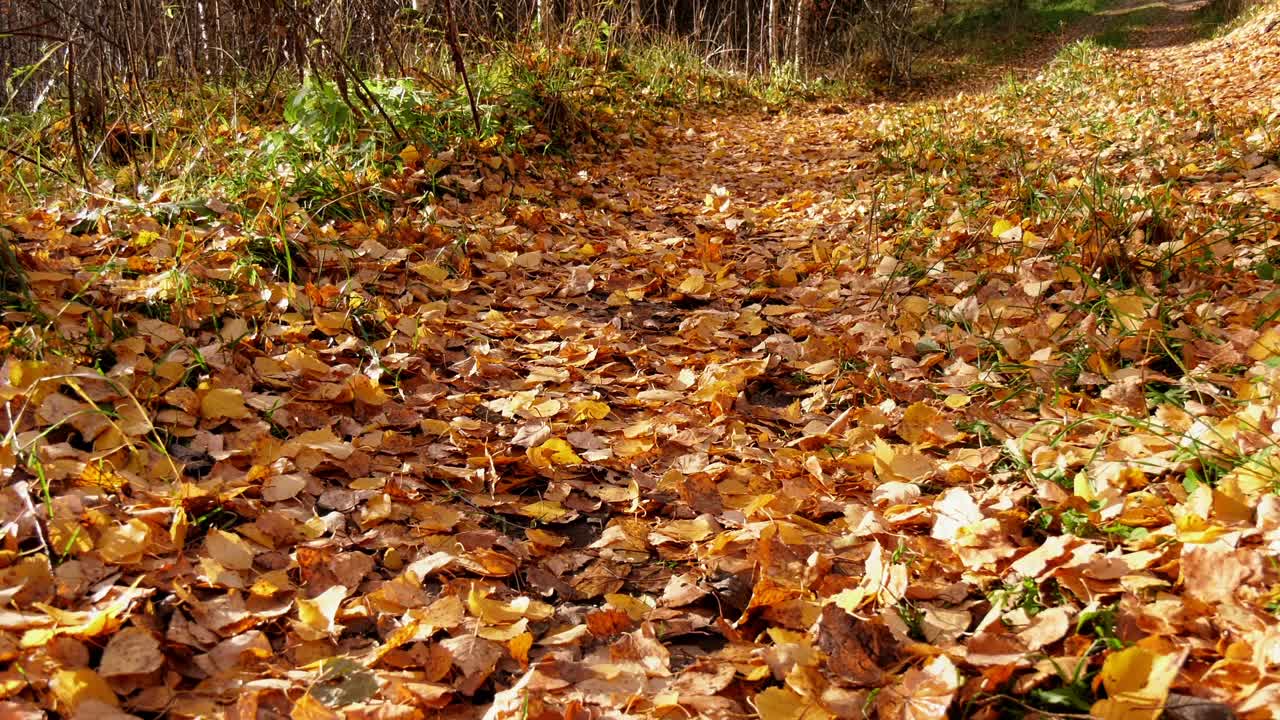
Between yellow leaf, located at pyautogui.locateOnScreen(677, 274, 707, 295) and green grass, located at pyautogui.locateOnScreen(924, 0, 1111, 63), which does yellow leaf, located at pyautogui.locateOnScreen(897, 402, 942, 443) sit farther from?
green grass, located at pyautogui.locateOnScreen(924, 0, 1111, 63)

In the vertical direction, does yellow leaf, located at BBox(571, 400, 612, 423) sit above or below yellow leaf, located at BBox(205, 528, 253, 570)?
below

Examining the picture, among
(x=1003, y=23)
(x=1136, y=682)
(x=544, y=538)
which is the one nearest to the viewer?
(x=1136, y=682)

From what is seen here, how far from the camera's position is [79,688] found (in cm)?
111

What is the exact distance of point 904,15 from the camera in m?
10.3

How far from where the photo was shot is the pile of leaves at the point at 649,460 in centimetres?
116

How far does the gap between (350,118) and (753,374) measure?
7.56 feet

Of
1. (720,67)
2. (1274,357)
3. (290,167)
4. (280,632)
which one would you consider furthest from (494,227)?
(720,67)

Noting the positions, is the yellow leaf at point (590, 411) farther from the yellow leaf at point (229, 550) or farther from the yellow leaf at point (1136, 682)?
the yellow leaf at point (1136, 682)

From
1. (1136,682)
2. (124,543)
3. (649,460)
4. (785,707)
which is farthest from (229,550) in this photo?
(1136,682)

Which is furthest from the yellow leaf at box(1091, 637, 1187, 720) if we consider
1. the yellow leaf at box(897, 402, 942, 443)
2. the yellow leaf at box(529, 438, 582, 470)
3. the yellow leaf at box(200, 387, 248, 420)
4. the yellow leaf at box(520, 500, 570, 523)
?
the yellow leaf at box(200, 387, 248, 420)

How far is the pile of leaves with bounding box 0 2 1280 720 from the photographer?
1.16 metres

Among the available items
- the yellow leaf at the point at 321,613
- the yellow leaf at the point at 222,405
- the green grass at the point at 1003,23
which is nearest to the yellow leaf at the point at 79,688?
the yellow leaf at the point at 321,613

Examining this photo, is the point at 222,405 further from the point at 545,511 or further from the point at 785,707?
the point at 785,707

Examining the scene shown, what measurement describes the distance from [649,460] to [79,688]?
3.69 ft
